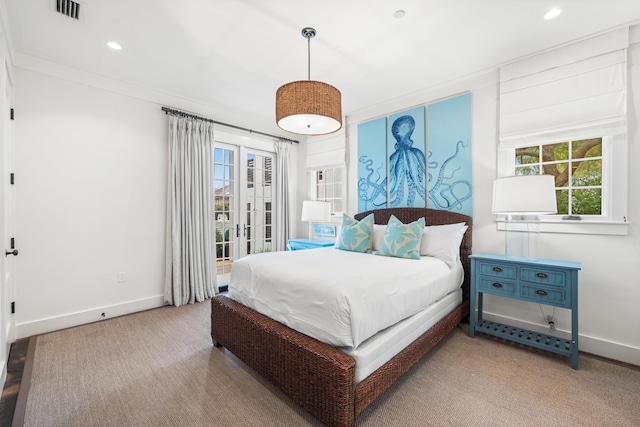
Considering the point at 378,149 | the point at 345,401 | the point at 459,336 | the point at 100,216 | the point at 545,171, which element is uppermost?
the point at 378,149

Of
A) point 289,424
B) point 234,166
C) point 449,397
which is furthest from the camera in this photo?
point 234,166

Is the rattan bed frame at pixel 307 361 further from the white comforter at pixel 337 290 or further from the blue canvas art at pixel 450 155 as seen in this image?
the blue canvas art at pixel 450 155

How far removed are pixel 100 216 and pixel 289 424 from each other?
3.05 metres

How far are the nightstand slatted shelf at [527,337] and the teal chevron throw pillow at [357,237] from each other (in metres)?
1.37

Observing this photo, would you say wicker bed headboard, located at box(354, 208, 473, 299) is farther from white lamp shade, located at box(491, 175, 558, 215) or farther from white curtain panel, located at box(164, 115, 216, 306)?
white curtain panel, located at box(164, 115, 216, 306)

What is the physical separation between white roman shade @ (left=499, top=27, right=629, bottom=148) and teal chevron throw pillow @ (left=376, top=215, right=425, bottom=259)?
1312 mm

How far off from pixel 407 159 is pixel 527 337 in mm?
2290

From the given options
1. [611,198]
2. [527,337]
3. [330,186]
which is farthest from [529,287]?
[330,186]

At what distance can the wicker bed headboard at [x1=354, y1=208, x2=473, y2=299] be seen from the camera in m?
3.12

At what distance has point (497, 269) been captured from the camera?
263 cm

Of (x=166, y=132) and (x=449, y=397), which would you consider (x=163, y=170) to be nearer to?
(x=166, y=132)

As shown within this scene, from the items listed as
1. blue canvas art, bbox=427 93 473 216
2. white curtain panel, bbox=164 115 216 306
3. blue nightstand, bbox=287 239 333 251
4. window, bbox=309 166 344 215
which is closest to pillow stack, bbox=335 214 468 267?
blue canvas art, bbox=427 93 473 216

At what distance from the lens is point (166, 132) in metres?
3.69

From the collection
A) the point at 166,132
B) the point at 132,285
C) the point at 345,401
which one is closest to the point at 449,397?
the point at 345,401
